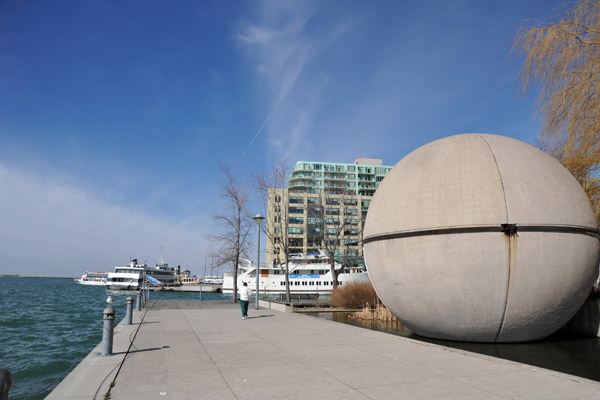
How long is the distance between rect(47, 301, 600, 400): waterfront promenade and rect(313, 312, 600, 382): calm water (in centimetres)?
114

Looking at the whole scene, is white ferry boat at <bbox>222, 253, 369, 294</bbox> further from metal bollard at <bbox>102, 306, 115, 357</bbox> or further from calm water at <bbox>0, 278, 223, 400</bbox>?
metal bollard at <bbox>102, 306, 115, 357</bbox>

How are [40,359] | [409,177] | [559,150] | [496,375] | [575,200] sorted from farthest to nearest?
[559,150] → [40,359] → [409,177] → [575,200] → [496,375]

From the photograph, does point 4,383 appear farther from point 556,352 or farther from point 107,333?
point 556,352

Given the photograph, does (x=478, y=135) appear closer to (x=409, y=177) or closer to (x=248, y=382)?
(x=409, y=177)

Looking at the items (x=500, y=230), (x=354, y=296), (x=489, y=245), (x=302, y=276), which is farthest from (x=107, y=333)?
(x=302, y=276)

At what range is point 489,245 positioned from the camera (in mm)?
8695

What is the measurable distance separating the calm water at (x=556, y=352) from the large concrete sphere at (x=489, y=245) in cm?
26

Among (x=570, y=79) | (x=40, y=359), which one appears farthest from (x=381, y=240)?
(x=40, y=359)

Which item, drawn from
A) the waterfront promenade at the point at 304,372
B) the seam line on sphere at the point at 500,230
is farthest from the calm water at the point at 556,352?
the seam line on sphere at the point at 500,230

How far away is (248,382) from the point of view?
5785mm

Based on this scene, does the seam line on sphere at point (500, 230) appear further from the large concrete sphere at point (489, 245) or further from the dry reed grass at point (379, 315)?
the dry reed grass at point (379, 315)

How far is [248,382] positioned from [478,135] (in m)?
8.87

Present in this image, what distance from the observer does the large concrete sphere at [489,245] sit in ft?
28.6

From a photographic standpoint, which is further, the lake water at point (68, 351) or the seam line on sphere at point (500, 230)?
the seam line on sphere at point (500, 230)
